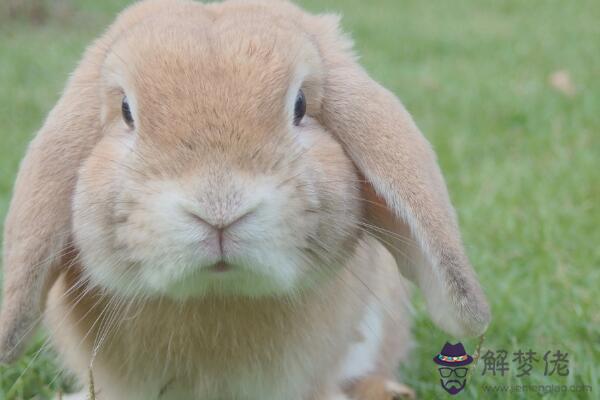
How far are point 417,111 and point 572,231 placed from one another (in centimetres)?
215

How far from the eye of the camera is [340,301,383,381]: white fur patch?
2430 millimetres

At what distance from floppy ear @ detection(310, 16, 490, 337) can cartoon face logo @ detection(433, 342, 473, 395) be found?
1.17 ft

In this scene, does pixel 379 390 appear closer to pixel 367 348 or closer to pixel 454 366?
pixel 367 348

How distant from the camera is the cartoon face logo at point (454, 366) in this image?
94.7 inches

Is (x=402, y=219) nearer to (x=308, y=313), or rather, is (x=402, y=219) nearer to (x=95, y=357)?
(x=308, y=313)

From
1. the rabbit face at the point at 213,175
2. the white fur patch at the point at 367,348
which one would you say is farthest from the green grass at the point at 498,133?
the rabbit face at the point at 213,175

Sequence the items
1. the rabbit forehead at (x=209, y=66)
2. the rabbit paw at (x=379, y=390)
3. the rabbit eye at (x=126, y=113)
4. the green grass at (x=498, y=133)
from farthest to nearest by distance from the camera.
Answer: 1. the green grass at (x=498, y=133)
2. the rabbit paw at (x=379, y=390)
3. the rabbit eye at (x=126, y=113)
4. the rabbit forehead at (x=209, y=66)

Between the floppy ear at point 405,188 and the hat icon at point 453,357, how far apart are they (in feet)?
1.16

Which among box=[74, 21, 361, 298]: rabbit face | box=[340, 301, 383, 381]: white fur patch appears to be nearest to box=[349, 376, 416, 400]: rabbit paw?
box=[340, 301, 383, 381]: white fur patch

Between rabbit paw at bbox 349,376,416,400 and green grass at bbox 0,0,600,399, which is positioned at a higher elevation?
green grass at bbox 0,0,600,399

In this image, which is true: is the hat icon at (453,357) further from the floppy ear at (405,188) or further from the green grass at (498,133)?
the floppy ear at (405,188)

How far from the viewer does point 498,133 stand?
5164 mm

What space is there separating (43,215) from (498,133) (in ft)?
12.2

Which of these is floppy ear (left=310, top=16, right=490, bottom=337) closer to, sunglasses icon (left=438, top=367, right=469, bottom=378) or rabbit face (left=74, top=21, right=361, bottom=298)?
rabbit face (left=74, top=21, right=361, bottom=298)
